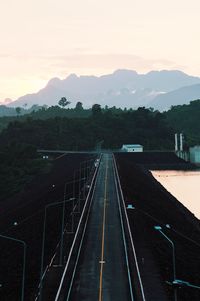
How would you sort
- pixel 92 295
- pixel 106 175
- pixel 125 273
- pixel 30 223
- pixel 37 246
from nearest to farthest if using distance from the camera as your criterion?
pixel 92 295, pixel 125 273, pixel 37 246, pixel 30 223, pixel 106 175

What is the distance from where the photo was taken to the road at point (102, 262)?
4497cm

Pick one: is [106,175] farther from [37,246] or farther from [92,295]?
[92,295]

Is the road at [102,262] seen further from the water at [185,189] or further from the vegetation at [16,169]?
the vegetation at [16,169]

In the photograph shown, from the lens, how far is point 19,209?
106 meters

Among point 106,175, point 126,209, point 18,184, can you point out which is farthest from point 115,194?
point 18,184

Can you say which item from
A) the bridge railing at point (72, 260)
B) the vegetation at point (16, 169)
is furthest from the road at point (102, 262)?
the vegetation at point (16, 169)

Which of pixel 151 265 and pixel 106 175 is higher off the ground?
pixel 106 175

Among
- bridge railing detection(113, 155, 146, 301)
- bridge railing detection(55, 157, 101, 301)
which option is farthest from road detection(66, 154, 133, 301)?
bridge railing detection(113, 155, 146, 301)

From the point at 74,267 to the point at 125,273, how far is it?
621 cm

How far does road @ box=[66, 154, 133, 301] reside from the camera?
148 feet

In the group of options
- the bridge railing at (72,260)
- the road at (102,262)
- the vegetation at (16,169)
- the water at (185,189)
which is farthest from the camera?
the vegetation at (16,169)

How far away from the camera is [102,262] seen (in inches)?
2148

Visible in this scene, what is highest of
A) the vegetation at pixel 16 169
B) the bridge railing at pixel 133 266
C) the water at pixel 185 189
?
the vegetation at pixel 16 169

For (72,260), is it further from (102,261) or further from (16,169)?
(16,169)
